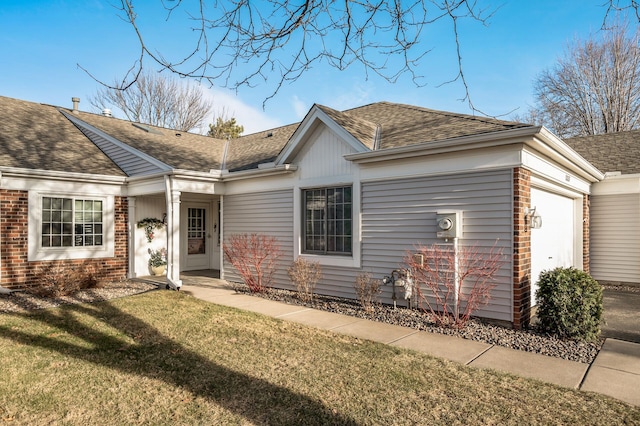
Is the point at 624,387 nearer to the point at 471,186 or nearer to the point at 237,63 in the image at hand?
the point at 471,186

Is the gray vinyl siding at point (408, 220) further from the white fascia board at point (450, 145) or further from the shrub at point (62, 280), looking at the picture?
the shrub at point (62, 280)

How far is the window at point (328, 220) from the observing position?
859 centimetres

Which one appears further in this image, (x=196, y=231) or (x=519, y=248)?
(x=196, y=231)

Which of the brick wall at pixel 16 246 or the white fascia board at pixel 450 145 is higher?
the white fascia board at pixel 450 145

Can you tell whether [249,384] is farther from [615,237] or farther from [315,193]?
[615,237]

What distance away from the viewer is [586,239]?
1094cm

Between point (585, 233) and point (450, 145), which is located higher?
point (450, 145)

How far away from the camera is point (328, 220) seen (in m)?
8.93

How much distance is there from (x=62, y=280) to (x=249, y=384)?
6663 millimetres

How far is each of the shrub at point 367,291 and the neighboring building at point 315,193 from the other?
252 mm

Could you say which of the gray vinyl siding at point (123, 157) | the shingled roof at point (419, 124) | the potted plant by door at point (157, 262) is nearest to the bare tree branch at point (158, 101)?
the gray vinyl siding at point (123, 157)

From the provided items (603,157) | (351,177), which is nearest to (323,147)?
(351,177)

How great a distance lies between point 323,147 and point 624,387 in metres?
6.63

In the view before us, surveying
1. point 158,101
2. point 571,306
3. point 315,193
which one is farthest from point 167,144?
point 158,101
